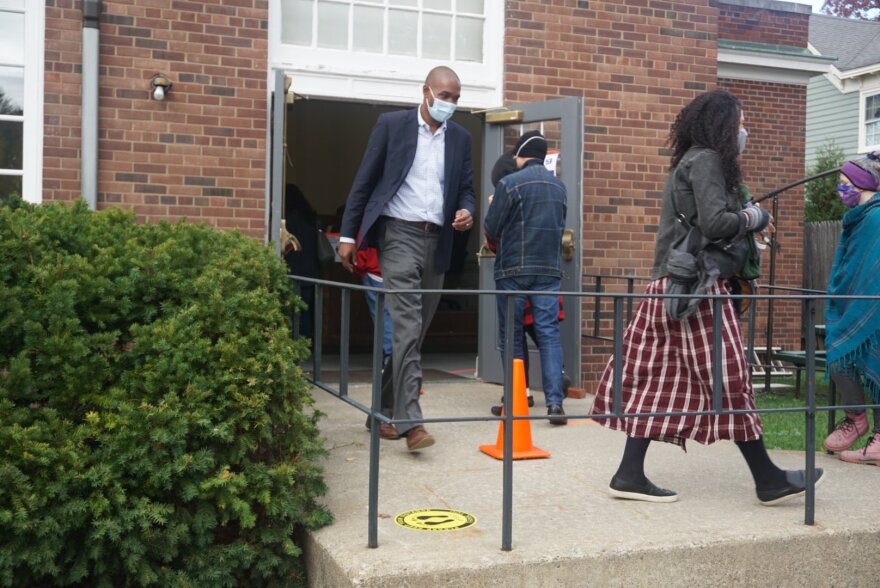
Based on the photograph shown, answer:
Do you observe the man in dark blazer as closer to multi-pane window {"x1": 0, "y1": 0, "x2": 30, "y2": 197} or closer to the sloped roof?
multi-pane window {"x1": 0, "y1": 0, "x2": 30, "y2": 197}

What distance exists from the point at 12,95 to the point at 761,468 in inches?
209

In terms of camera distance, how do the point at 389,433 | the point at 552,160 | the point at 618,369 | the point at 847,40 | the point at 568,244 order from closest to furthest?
1. the point at 618,369
2. the point at 389,433
3. the point at 568,244
4. the point at 552,160
5. the point at 847,40

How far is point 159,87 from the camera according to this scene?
669 cm

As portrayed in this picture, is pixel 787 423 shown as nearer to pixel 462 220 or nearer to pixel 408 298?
pixel 462 220

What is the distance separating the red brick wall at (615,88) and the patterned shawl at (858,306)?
2.57 m

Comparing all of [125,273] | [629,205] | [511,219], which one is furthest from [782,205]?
[125,273]

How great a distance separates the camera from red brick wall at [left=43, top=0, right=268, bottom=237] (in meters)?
6.57

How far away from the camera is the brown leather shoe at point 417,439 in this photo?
5043 millimetres

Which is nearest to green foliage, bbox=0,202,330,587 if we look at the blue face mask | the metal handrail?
the metal handrail

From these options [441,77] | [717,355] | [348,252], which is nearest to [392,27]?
[441,77]

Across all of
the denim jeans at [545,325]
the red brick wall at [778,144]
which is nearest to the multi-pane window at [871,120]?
the red brick wall at [778,144]

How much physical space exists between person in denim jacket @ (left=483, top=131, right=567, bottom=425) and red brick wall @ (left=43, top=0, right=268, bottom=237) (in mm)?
1868

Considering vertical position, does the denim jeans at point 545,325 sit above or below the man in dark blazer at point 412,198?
below

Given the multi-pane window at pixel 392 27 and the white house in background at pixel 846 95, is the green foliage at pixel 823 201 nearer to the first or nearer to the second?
the white house in background at pixel 846 95
